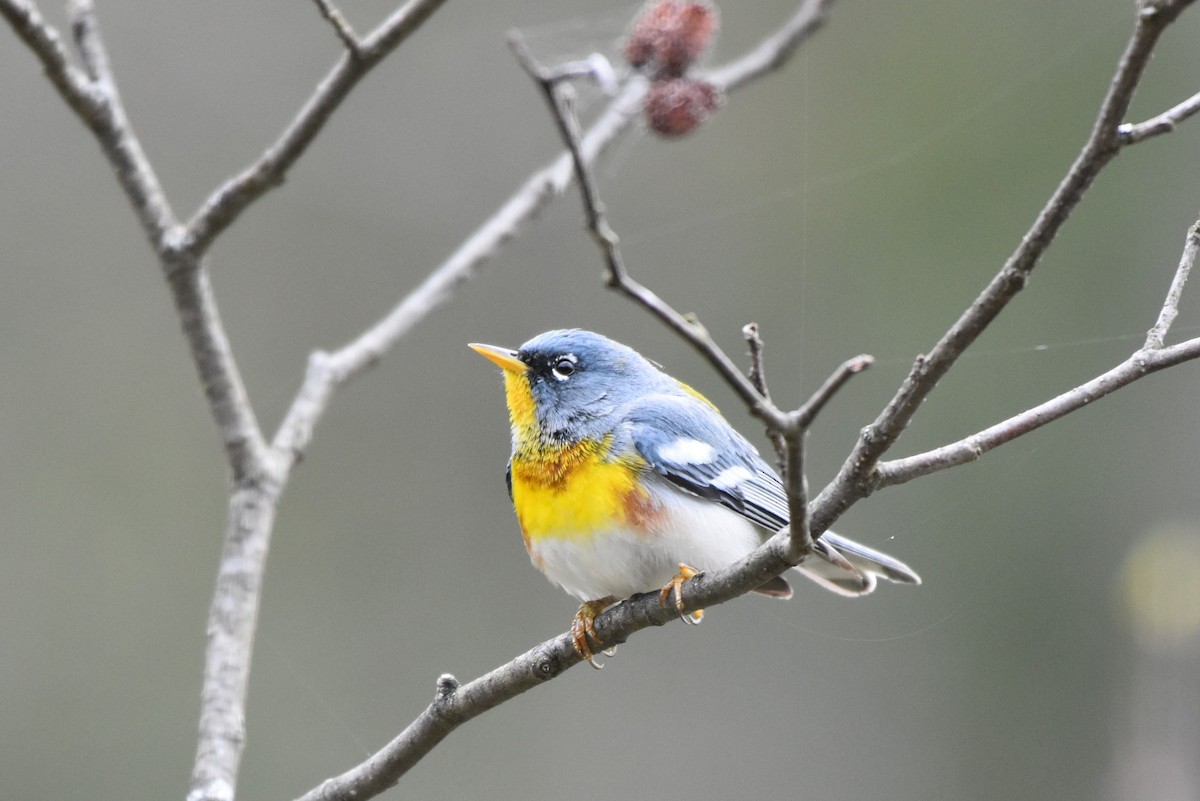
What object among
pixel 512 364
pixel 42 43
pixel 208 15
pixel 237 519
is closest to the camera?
pixel 42 43

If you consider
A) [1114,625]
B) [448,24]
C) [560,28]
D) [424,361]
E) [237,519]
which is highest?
[448,24]

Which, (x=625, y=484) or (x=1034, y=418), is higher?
(x=625, y=484)

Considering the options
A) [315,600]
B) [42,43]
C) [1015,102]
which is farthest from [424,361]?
[42,43]

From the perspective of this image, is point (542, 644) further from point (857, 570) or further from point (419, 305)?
point (419, 305)

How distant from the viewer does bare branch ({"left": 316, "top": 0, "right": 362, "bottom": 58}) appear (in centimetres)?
253

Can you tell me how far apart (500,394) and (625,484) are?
4.87m

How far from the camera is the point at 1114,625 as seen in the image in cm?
627

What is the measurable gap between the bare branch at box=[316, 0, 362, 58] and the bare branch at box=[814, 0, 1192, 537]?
4.77 ft

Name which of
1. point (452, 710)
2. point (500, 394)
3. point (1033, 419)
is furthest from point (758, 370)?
point (500, 394)

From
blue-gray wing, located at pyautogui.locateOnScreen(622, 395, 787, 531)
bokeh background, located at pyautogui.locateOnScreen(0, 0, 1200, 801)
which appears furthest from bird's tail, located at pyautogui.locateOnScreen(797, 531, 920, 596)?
bokeh background, located at pyautogui.locateOnScreen(0, 0, 1200, 801)

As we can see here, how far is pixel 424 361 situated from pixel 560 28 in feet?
8.24

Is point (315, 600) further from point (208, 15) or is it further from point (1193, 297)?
point (1193, 297)

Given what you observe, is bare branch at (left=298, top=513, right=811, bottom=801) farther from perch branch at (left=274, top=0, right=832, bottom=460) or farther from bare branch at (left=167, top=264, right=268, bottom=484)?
perch branch at (left=274, top=0, right=832, bottom=460)

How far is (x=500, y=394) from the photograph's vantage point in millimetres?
7926
